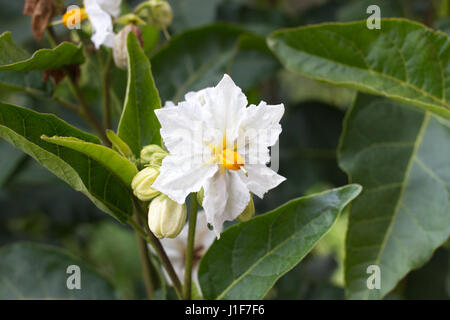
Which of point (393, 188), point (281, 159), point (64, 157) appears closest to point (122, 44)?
point (64, 157)

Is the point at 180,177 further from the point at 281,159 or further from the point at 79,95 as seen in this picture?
the point at 281,159

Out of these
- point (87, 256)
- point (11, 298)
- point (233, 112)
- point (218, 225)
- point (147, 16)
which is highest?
point (147, 16)

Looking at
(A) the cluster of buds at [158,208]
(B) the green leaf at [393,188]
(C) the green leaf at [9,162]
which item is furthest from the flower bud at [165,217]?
(C) the green leaf at [9,162]

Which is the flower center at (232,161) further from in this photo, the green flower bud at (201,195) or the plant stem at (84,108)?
the plant stem at (84,108)
